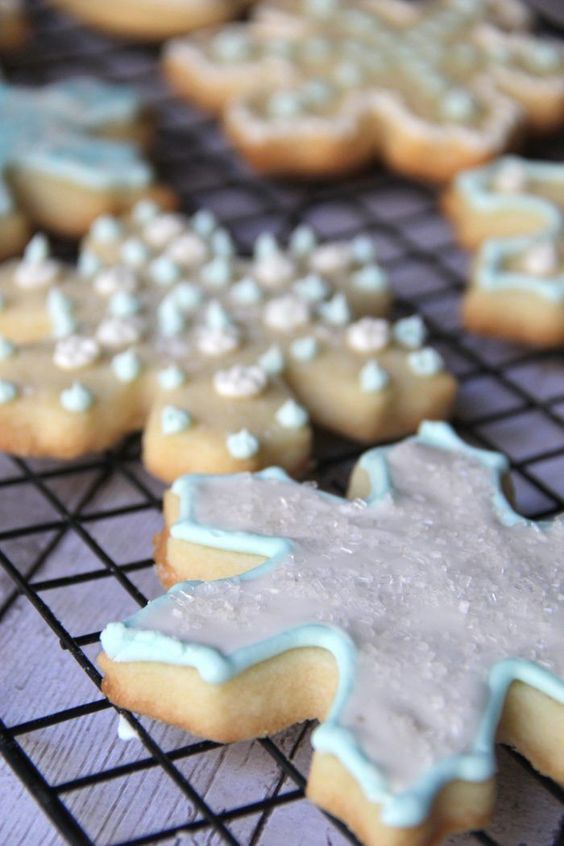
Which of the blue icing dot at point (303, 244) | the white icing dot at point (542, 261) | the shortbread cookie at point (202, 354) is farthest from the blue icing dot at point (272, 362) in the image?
the white icing dot at point (542, 261)

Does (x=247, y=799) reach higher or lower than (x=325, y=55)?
lower

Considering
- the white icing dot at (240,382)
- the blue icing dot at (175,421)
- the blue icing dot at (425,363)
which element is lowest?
the blue icing dot at (425,363)

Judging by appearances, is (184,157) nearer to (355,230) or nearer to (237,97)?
(237,97)

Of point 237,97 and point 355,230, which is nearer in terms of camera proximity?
point 355,230

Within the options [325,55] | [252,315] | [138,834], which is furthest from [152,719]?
[325,55]

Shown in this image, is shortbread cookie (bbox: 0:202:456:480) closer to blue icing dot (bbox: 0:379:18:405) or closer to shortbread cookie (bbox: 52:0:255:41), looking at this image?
blue icing dot (bbox: 0:379:18:405)

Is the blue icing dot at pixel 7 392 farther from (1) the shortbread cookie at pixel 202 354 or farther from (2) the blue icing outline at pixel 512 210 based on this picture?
(2) the blue icing outline at pixel 512 210
